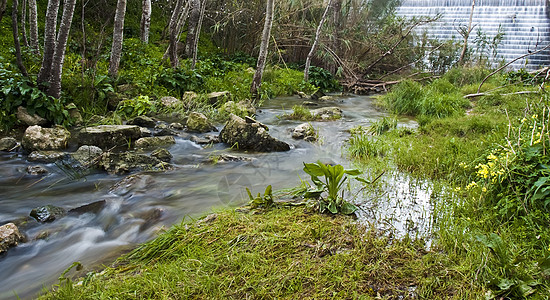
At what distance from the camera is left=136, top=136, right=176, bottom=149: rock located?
580cm

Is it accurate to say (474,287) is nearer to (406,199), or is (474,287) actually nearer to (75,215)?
(406,199)

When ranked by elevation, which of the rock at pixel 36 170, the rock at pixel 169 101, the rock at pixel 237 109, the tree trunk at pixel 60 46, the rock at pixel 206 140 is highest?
the tree trunk at pixel 60 46

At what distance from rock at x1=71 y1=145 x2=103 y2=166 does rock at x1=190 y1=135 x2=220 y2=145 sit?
5.29 ft

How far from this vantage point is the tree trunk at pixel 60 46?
19.8 feet

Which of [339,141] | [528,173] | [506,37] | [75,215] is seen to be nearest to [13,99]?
[75,215]

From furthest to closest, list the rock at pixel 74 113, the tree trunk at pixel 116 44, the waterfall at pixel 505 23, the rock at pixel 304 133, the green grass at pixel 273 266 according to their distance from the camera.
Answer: the waterfall at pixel 505 23
the tree trunk at pixel 116 44
the rock at pixel 304 133
the rock at pixel 74 113
the green grass at pixel 273 266

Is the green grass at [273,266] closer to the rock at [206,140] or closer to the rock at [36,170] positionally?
the rock at [36,170]

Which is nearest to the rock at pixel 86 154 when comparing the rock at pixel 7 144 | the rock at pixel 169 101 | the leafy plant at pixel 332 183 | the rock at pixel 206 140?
the rock at pixel 7 144

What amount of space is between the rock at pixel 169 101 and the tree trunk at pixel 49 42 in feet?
8.21

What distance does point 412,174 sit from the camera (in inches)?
173

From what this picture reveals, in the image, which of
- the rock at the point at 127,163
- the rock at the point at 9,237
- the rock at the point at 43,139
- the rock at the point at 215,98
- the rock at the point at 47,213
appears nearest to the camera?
the rock at the point at 9,237

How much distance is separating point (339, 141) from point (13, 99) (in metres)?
5.46

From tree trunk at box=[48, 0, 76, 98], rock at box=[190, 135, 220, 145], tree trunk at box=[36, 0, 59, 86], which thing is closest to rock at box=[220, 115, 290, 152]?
rock at box=[190, 135, 220, 145]

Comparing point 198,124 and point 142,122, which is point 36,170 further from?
point 198,124
